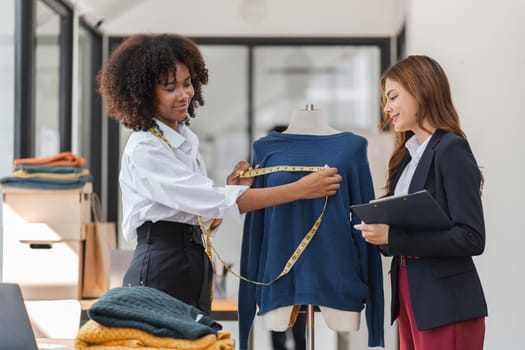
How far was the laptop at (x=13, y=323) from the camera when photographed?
1839 millimetres

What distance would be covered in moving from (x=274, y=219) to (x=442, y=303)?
622 mm

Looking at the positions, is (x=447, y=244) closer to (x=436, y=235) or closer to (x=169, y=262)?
(x=436, y=235)

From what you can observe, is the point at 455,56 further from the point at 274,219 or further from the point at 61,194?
the point at 61,194

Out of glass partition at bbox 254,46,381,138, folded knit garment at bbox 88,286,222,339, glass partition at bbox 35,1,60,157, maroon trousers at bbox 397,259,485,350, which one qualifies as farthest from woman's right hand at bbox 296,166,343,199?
glass partition at bbox 254,46,381,138

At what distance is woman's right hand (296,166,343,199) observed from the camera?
8.38 feet

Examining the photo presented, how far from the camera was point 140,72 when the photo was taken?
248 centimetres

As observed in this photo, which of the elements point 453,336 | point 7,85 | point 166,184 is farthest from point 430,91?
point 7,85

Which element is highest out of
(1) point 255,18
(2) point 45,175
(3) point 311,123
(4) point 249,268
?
(1) point 255,18

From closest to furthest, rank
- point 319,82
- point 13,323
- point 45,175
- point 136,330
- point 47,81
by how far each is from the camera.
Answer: point 136,330, point 13,323, point 45,175, point 47,81, point 319,82

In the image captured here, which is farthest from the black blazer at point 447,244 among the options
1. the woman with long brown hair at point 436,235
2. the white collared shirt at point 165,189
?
the white collared shirt at point 165,189

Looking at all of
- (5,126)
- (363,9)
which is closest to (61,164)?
(5,126)

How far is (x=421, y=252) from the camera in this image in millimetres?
2328

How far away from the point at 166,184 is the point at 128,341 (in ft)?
2.65

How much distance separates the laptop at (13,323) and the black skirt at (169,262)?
56cm
